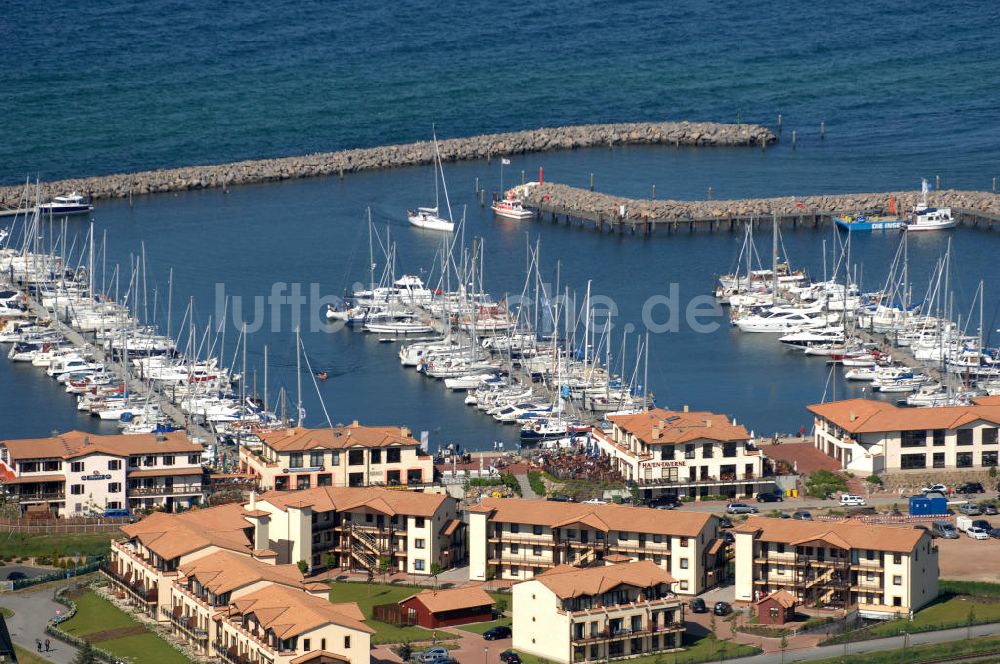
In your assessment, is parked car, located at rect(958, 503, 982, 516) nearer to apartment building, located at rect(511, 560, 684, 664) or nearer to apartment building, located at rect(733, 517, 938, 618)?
apartment building, located at rect(733, 517, 938, 618)

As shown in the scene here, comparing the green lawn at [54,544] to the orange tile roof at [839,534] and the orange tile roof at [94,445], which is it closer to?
the orange tile roof at [94,445]

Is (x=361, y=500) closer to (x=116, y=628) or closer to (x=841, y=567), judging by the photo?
(x=116, y=628)

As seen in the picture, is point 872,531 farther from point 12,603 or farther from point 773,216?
point 773,216

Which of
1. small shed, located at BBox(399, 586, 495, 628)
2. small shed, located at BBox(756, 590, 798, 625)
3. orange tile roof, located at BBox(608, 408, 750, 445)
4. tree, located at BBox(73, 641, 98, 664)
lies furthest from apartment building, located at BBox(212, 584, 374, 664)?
orange tile roof, located at BBox(608, 408, 750, 445)

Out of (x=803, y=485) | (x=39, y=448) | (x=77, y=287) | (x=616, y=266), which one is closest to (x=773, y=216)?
(x=616, y=266)

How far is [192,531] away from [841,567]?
2052cm

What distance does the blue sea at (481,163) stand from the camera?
366 ft

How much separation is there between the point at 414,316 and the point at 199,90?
69.5m

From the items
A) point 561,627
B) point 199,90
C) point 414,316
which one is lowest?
point 561,627

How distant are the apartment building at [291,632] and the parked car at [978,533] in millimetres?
22213

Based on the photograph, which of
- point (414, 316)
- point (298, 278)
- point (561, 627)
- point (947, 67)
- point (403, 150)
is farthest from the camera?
point (947, 67)

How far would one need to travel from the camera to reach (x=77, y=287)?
122 m

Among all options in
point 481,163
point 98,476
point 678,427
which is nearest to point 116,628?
point 98,476

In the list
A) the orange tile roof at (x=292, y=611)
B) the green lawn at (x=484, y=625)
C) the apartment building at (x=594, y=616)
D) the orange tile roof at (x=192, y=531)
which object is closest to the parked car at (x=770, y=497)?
the apartment building at (x=594, y=616)
